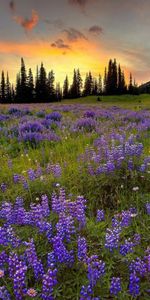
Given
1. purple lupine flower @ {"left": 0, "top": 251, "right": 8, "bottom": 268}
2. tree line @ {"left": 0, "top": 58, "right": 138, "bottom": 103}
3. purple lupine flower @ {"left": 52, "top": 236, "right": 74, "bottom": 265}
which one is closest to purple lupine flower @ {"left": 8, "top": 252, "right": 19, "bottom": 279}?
purple lupine flower @ {"left": 0, "top": 251, "right": 8, "bottom": 268}

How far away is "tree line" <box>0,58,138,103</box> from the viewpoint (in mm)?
89125

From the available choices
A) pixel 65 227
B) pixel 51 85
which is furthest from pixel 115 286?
pixel 51 85

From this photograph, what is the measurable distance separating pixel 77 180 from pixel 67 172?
417mm

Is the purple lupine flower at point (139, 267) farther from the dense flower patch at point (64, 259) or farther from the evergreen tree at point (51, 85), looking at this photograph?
the evergreen tree at point (51, 85)

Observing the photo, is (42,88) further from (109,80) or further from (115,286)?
(115,286)

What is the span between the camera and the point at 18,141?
29.0 feet

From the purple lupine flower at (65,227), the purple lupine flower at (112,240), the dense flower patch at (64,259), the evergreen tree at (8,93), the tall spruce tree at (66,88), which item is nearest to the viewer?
the dense flower patch at (64,259)

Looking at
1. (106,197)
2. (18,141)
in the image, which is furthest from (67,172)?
(18,141)

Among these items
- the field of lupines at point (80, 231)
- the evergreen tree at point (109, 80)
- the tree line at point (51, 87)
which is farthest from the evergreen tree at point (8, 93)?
the field of lupines at point (80, 231)

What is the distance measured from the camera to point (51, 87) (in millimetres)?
95562

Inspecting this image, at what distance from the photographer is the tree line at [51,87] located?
292 ft

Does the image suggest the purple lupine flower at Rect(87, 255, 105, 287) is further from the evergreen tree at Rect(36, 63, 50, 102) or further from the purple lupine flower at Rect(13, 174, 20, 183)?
the evergreen tree at Rect(36, 63, 50, 102)

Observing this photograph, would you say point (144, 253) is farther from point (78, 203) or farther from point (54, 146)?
point (54, 146)

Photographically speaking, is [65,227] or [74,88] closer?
[65,227]
